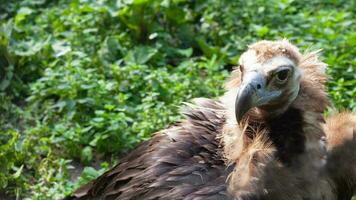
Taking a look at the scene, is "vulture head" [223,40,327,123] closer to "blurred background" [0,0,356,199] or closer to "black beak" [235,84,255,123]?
"black beak" [235,84,255,123]

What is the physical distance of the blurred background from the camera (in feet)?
19.8

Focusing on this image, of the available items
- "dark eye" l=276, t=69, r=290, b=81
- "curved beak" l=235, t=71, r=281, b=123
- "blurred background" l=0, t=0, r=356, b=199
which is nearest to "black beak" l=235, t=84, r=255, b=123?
"curved beak" l=235, t=71, r=281, b=123

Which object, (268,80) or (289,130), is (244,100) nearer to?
(268,80)

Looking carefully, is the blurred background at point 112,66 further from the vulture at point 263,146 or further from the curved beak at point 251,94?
the curved beak at point 251,94

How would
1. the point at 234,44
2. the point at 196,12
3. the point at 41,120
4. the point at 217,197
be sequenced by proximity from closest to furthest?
the point at 217,197
the point at 41,120
the point at 234,44
the point at 196,12

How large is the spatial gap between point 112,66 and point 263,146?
262 centimetres

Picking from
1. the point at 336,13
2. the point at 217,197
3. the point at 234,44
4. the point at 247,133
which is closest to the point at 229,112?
the point at 247,133

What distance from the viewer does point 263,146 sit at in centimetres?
430

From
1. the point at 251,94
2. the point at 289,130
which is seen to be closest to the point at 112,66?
the point at 289,130

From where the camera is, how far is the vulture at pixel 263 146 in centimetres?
425

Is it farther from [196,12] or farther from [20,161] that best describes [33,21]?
[20,161]

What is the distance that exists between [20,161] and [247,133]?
6.91 ft

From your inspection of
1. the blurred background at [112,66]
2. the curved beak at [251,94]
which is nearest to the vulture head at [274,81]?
the curved beak at [251,94]

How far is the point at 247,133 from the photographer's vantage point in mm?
4426
